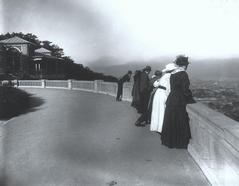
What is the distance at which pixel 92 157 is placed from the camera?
237 inches

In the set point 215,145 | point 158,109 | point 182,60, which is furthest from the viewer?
point 158,109

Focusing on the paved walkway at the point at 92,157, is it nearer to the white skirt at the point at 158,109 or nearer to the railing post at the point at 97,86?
the white skirt at the point at 158,109

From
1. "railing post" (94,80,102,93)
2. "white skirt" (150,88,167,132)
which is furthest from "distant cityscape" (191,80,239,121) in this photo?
"white skirt" (150,88,167,132)

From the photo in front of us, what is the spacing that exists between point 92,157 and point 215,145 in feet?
8.92

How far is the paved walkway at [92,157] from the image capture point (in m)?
4.81

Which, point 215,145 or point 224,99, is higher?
point 215,145

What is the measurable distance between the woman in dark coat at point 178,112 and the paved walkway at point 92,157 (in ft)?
0.90

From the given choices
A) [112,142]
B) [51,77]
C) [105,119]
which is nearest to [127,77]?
[105,119]

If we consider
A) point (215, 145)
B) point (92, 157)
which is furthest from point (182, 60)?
point (92, 157)

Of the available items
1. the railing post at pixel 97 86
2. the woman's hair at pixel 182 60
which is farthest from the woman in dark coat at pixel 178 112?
the railing post at pixel 97 86

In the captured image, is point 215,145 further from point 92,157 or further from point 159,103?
point 159,103

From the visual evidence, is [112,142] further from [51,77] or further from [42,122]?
[51,77]

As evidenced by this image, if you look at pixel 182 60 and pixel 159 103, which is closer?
pixel 182 60

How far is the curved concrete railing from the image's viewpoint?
11.3 feet
